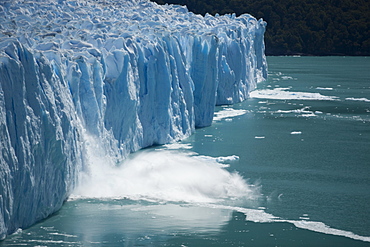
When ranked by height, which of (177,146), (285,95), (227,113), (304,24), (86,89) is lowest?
(177,146)

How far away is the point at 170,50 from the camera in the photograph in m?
16.4

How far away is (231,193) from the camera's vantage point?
11.4 meters

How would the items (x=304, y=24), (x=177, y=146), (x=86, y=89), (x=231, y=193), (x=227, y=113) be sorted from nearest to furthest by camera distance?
(x=231, y=193)
(x=86, y=89)
(x=177, y=146)
(x=227, y=113)
(x=304, y=24)

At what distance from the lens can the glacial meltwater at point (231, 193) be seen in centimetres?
912

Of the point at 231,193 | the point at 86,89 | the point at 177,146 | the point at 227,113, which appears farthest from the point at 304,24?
the point at 231,193

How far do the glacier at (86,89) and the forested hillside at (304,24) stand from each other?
31945 mm

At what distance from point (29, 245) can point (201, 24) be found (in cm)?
1569

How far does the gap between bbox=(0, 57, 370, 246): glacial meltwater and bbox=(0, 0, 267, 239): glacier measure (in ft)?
1.46

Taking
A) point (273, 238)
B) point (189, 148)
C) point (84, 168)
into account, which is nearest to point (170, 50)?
point (189, 148)

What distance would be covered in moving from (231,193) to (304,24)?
47.6 m

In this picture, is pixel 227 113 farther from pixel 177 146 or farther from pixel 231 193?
pixel 231 193

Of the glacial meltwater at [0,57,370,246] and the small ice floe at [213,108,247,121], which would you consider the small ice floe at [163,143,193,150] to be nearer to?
the glacial meltwater at [0,57,370,246]

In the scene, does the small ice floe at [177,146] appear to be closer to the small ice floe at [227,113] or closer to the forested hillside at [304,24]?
the small ice floe at [227,113]

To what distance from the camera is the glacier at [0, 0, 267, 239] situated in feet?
28.4
